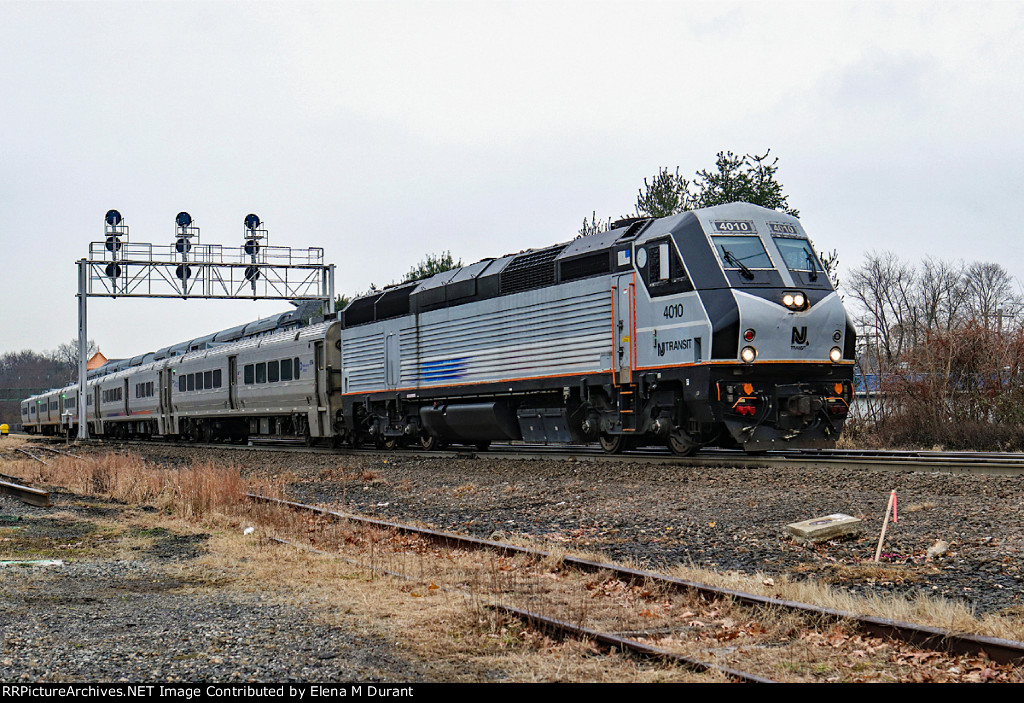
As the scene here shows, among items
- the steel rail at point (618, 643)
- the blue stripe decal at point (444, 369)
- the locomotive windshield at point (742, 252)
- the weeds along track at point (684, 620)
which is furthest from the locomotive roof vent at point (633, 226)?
the steel rail at point (618, 643)

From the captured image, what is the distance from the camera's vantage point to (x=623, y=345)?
15.4 meters

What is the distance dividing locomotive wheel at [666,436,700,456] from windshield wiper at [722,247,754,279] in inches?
108

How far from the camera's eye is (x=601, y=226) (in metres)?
36.7

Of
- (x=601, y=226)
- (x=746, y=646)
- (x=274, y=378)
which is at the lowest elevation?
(x=746, y=646)

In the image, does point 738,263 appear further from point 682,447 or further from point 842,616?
point 842,616

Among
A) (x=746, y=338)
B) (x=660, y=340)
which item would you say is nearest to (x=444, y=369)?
(x=660, y=340)

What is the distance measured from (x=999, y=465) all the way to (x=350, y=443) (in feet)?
54.2

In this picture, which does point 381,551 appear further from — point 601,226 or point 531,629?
point 601,226

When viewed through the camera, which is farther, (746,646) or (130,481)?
(130,481)

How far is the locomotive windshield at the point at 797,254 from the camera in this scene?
14750mm

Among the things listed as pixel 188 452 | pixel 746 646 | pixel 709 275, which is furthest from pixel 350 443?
pixel 746 646

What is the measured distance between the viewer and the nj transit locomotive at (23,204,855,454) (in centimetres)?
1402

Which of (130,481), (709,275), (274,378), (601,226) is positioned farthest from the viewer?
(601,226)

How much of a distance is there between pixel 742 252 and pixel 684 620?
30.0 feet
